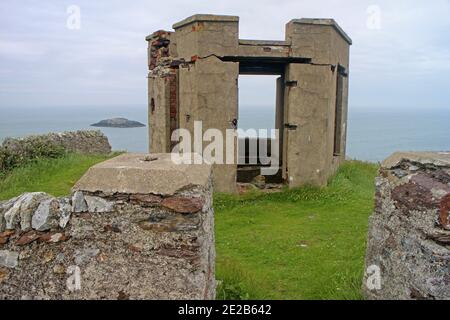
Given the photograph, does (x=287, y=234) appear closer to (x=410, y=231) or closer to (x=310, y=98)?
(x=310, y=98)

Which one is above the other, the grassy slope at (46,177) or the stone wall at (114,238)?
the stone wall at (114,238)

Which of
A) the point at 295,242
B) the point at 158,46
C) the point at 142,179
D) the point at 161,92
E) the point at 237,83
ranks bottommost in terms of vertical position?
the point at 295,242

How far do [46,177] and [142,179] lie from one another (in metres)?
8.58

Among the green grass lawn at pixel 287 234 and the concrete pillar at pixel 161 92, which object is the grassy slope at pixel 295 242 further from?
the concrete pillar at pixel 161 92

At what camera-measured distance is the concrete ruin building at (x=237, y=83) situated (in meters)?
8.88

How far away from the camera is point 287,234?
23.4 feet

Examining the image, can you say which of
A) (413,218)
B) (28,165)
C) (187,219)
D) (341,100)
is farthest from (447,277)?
(28,165)

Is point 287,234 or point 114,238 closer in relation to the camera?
point 114,238

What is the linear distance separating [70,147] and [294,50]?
28.4 feet

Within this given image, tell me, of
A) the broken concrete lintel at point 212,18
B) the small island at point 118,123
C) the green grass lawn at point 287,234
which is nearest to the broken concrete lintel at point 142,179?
the green grass lawn at point 287,234

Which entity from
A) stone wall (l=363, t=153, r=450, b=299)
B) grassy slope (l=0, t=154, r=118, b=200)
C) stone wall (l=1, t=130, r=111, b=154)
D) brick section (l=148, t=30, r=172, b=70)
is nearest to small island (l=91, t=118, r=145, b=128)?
stone wall (l=1, t=130, r=111, b=154)

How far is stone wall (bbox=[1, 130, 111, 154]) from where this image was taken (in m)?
12.2

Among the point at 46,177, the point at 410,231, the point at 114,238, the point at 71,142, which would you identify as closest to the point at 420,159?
the point at 410,231
